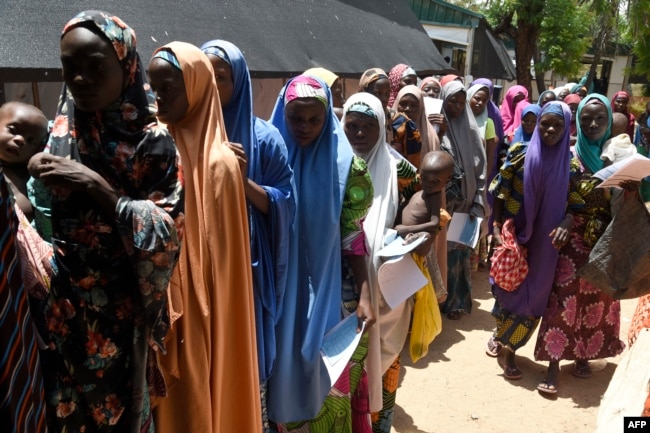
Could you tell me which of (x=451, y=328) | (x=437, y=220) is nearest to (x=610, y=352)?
(x=451, y=328)

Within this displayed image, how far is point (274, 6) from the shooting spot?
20.6 feet

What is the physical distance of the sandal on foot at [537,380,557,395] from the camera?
149 inches

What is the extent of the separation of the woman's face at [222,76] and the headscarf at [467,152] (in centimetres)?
304

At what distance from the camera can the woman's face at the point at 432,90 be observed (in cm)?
563

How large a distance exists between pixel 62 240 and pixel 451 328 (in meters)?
4.06

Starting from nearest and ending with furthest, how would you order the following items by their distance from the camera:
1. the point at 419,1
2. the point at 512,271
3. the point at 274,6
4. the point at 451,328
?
the point at 512,271
the point at 451,328
the point at 274,6
the point at 419,1

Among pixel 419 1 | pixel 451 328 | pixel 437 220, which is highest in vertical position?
pixel 419 1

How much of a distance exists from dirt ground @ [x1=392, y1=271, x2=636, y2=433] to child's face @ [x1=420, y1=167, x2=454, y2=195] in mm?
1481

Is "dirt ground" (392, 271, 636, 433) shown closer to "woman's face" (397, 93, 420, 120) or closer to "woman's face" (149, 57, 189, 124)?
"woman's face" (397, 93, 420, 120)

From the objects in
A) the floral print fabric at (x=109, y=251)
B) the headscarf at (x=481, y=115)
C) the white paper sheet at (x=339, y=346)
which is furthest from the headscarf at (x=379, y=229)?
the headscarf at (x=481, y=115)

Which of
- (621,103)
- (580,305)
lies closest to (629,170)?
(580,305)

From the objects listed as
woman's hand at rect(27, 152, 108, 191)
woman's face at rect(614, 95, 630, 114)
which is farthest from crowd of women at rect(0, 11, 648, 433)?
woman's face at rect(614, 95, 630, 114)

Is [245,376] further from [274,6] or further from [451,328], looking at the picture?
[274,6]

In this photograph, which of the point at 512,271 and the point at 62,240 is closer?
the point at 62,240
